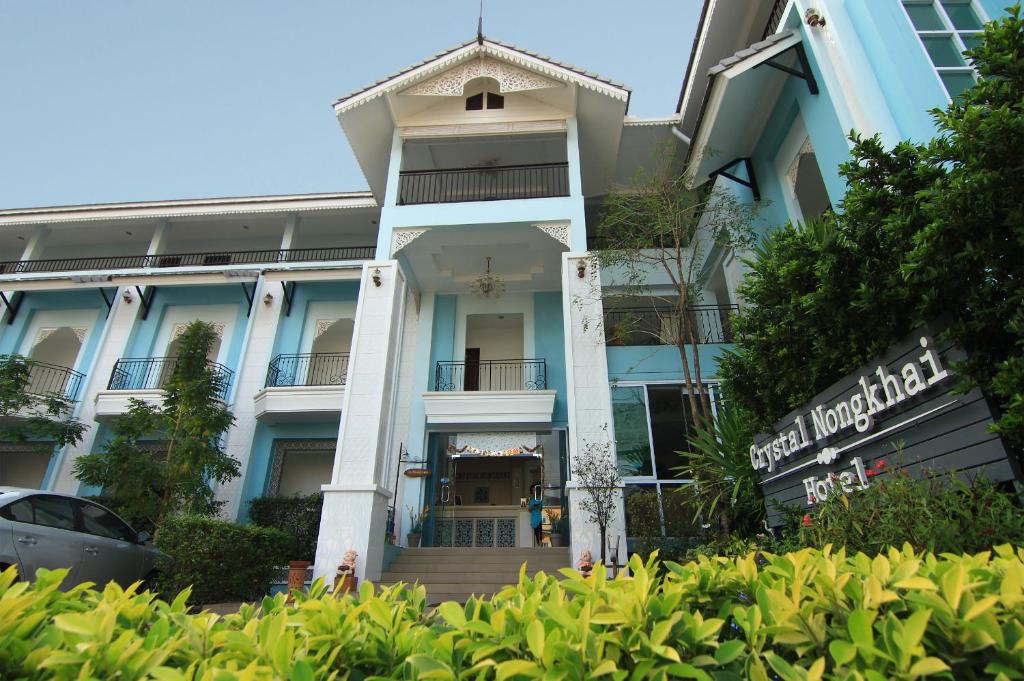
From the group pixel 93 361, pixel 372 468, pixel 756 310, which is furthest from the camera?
pixel 93 361

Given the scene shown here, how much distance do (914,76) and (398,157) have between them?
838cm

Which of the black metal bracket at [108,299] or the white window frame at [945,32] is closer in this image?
the white window frame at [945,32]

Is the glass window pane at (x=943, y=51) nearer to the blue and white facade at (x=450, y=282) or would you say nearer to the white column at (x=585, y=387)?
the blue and white facade at (x=450, y=282)

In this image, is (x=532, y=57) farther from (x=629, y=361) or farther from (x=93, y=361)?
(x=93, y=361)

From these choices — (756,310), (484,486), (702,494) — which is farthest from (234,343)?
(756,310)

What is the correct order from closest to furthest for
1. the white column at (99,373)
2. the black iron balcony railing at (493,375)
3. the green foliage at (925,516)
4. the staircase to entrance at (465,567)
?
the green foliage at (925,516)
the staircase to entrance at (465,567)
the white column at (99,373)
the black iron balcony railing at (493,375)

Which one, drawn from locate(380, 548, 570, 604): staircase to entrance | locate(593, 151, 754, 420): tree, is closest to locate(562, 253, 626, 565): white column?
locate(593, 151, 754, 420): tree

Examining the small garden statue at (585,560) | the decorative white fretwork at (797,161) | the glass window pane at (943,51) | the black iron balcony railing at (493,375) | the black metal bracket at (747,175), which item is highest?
the black metal bracket at (747,175)

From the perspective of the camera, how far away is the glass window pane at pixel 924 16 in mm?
6004

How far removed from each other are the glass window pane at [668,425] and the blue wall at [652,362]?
0.25m

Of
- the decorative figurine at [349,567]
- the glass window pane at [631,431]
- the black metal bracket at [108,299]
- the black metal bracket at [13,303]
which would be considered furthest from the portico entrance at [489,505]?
the black metal bracket at [13,303]

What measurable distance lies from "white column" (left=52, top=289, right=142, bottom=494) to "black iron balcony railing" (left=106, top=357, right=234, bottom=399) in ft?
0.63

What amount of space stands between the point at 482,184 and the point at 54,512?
9.16 m

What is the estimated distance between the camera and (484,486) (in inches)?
511
